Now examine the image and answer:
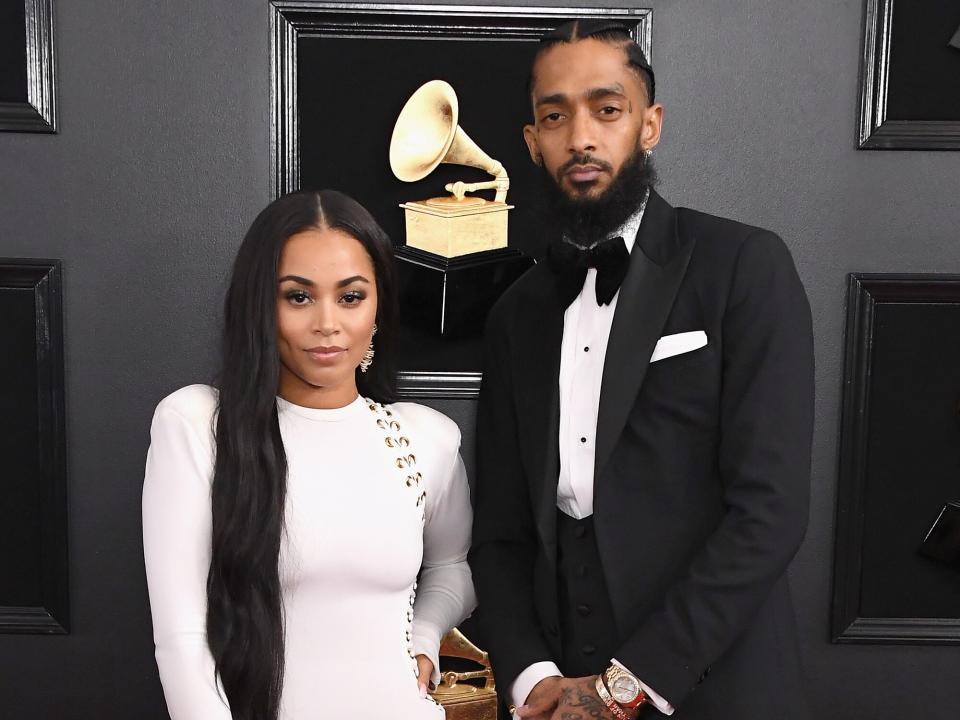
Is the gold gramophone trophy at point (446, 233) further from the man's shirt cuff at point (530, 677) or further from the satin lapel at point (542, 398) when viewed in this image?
the man's shirt cuff at point (530, 677)

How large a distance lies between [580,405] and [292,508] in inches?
22.7

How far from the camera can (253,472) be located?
175 cm

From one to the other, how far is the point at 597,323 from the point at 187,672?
975 millimetres

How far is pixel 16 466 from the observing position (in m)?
2.89

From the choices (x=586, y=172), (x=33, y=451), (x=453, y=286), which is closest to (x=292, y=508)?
(x=586, y=172)

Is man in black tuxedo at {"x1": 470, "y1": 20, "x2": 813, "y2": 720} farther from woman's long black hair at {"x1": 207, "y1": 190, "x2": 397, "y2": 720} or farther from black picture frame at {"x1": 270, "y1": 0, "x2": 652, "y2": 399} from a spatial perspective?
black picture frame at {"x1": 270, "y1": 0, "x2": 652, "y2": 399}

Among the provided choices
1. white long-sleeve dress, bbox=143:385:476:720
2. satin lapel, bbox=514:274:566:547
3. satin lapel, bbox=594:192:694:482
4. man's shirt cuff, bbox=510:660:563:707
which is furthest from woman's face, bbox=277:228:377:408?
man's shirt cuff, bbox=510:660:563:707

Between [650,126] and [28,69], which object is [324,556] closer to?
[650,126]

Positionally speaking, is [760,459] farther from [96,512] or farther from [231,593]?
[96,512]

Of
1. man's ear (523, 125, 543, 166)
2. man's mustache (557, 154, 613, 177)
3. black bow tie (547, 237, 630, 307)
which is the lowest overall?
black bow tie (547, 237, 630, 307)

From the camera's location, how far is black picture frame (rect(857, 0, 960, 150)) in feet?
8.96

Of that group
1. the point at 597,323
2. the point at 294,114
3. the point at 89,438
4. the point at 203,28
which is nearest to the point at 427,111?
the point at 294,114

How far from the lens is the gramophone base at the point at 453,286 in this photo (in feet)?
9.33

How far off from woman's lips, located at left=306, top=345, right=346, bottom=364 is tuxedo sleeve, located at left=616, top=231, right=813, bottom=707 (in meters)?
0.71
